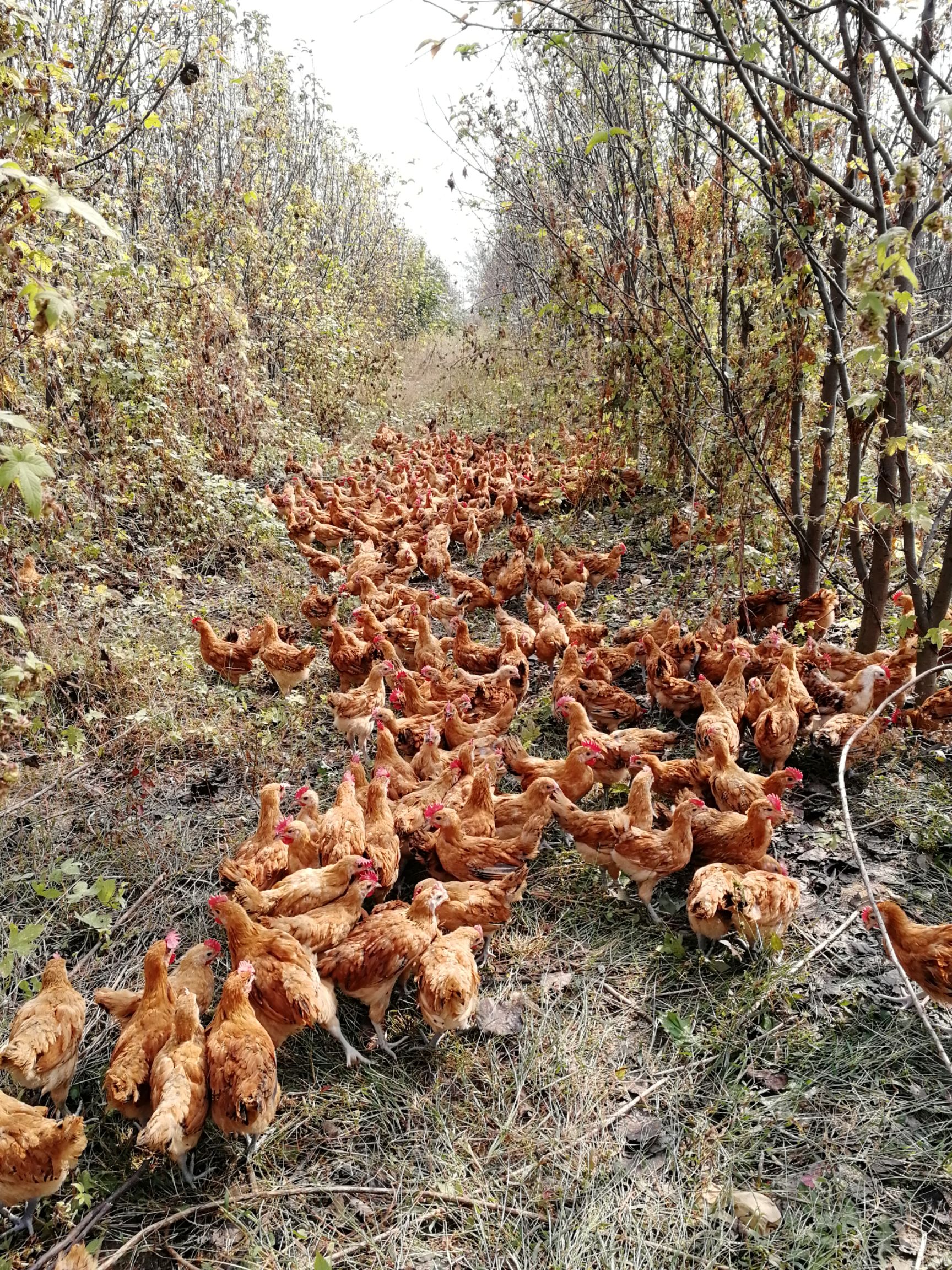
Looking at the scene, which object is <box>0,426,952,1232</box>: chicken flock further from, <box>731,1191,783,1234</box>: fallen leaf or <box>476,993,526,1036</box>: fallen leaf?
<box>731,1191,783,1234</box>: fallen leaf

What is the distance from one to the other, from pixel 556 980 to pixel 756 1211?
1256mm

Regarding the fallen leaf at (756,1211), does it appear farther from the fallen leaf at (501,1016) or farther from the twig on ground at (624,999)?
the fallen leaf at (501,1016)

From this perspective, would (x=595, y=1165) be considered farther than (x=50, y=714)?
No

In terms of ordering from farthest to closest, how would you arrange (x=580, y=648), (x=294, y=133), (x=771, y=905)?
(x=294, y=133) < (x=580, y=648) < (x=771, y=905)

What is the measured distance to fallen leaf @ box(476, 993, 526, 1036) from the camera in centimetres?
336

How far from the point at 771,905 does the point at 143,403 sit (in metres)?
7.62

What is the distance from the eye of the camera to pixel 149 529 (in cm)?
859

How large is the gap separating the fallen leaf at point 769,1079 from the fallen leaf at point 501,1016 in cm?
102

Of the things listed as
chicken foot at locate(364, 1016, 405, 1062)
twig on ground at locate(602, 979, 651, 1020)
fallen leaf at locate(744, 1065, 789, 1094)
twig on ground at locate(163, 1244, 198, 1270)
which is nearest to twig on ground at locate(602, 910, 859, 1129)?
twig on ground at locate(602, 979, 651, 1020)

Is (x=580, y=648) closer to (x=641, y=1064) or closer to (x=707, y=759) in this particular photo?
(x=707, y=759)

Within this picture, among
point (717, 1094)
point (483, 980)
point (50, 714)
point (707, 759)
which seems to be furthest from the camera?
point (50, 714)

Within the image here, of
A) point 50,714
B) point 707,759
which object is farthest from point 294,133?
point 707,759

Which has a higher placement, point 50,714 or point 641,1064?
point 50,714

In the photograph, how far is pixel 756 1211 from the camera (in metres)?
2.53
